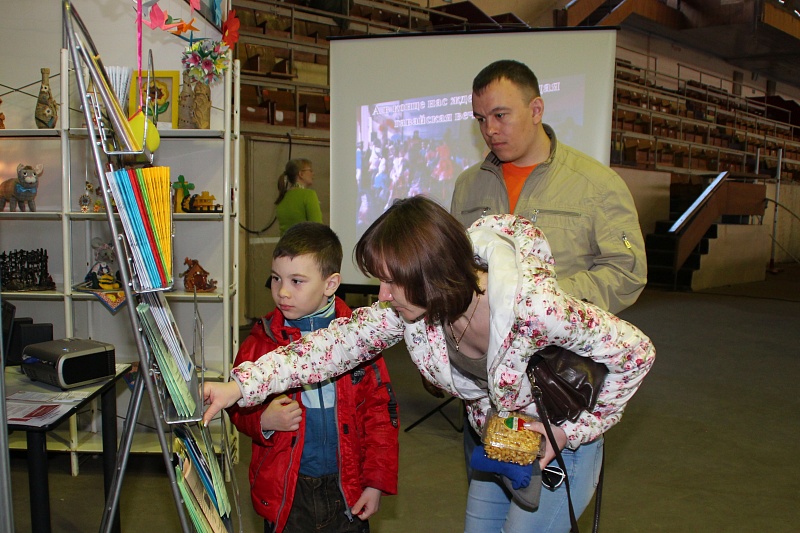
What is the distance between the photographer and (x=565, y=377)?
1223 millimetres

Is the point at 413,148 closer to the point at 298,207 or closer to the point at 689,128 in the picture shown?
the point at 298,207

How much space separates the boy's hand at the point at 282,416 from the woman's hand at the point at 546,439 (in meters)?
0.58

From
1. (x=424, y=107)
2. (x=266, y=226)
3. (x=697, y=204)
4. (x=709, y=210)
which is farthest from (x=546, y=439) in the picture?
(x=709, y=210)

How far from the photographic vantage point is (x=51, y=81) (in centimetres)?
324

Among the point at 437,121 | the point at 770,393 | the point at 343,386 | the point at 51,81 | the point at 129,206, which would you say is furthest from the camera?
the point at 770,393

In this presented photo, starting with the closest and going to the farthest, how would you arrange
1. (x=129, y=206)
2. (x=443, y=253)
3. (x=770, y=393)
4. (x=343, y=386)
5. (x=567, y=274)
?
1. (x=129, y=206)
2. (x=443, y=253)
3. (x=343, y=386)
4. (x=567, y=274)
5. (x=770, y=393)

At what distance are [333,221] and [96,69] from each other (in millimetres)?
3063

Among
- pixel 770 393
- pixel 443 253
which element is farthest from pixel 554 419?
pixel 770 393

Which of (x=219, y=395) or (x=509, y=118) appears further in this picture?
(x=509, y=118)

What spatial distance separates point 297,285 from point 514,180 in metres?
0.74

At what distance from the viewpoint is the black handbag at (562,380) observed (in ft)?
4.01

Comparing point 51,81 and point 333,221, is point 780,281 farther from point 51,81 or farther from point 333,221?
point 51,81

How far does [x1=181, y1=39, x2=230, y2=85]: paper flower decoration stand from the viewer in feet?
9.90

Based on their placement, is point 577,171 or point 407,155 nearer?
point 577,171
